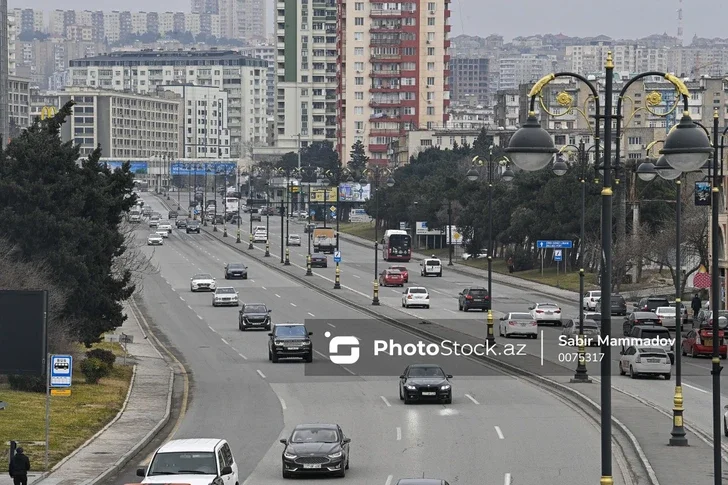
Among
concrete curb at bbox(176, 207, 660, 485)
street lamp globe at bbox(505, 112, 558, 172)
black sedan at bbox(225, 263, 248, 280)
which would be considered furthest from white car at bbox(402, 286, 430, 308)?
street lamp globe at bbox(505, 112, 558, 172)

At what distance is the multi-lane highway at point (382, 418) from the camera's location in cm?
3194

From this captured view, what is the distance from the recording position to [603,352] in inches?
861

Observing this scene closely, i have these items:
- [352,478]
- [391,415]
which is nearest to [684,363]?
[391,415]

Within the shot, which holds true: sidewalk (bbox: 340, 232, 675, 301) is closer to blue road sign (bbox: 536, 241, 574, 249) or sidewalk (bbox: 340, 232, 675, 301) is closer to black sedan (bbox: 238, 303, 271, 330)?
blue road sign (bbox: 536, 241, 574, 249)

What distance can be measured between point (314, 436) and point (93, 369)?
18749 millimetres

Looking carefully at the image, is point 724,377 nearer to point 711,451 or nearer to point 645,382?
point 645,382

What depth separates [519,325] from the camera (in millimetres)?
67500

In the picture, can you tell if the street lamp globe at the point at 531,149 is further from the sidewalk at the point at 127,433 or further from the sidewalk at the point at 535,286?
the sidewalk at the point at 535,286

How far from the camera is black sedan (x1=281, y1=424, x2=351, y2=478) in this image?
3072cm

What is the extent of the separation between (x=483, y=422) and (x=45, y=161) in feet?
71.9

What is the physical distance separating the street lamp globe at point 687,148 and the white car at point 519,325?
48701mm

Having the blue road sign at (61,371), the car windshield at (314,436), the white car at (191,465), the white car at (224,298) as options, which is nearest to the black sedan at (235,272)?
the white car at (224,298)

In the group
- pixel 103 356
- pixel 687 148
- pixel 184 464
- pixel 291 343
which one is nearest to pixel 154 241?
pixel 291 343

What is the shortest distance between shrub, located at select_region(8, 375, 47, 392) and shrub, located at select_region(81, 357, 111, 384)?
236cm
